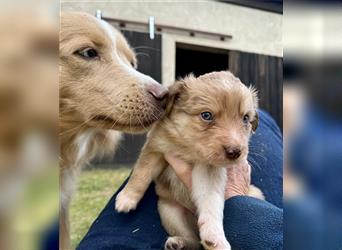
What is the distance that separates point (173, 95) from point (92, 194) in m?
1.34

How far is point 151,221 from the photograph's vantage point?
1.16m

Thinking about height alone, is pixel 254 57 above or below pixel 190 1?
below

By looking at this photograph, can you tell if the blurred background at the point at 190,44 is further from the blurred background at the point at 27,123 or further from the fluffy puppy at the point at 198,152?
the blurred background at the point at 27,123

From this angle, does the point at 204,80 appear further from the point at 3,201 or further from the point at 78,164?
the point at 3,201

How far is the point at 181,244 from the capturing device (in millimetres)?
1061

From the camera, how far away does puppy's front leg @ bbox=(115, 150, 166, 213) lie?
1.11m

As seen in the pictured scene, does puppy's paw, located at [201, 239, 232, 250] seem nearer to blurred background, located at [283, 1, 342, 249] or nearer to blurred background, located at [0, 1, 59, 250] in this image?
blurred background, located at [283, 1, 342, 249]

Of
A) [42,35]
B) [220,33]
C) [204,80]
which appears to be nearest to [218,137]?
[204,80]

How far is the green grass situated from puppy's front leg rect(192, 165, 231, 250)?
2.75ft

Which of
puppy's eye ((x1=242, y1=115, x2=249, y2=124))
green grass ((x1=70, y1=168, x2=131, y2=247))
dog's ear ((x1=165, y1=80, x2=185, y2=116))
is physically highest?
dog's ear ((x1=165, y1=80, x2=185, y2=116))

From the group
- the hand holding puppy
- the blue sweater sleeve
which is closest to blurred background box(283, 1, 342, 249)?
the blue sweater sleeve

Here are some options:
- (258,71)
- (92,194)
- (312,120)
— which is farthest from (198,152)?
(92,194)

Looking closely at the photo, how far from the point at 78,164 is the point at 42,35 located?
928 mm

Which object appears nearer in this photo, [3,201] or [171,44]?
[3,201]
